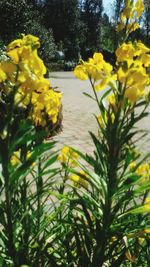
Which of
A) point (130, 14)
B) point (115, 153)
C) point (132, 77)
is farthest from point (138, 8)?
point (115, 153)

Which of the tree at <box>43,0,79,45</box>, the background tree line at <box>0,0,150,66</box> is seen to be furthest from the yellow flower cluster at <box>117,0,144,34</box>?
the tree at <box>43,0,79,45</box>

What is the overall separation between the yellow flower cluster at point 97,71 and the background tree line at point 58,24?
13853 millimetres

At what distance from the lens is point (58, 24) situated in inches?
1478

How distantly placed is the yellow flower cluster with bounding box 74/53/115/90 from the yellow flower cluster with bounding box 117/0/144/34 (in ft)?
0.55

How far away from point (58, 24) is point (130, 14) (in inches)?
1472

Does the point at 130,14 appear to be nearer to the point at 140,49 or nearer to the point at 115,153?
the point at 140,49

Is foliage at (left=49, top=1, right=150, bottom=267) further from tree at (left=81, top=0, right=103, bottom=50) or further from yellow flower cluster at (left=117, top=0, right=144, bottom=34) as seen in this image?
tree at (left=81, top=0, right=103, bottom=50)

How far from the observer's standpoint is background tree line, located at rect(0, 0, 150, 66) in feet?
53.1

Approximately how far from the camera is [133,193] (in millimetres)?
1342

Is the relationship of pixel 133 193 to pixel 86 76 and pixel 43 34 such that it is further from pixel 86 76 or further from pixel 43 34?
pixel 43 34

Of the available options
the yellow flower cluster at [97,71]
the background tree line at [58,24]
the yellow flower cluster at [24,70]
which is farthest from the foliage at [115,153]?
the background tree line at [58,24]

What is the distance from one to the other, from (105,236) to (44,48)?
18553mm

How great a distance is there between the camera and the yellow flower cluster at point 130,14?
1482 millimetres

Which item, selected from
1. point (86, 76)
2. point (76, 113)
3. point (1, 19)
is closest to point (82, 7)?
point (1, 19)
